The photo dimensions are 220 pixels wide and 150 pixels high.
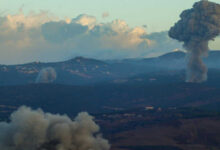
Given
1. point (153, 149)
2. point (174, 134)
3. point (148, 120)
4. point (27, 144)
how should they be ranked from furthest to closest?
point (148, 120) < point (174, 134) < point (153, 149) < point (27, 144)

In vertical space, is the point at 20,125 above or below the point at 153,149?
above

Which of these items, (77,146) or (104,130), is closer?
(77,146)

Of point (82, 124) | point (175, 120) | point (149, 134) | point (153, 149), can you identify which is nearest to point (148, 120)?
point (175, 120)

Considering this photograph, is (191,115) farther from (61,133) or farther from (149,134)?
(61,133)

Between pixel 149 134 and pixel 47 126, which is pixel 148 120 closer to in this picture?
pixel 149 134

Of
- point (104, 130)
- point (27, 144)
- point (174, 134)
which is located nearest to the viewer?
point (27, 144)

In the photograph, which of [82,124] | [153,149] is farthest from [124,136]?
[82,124]
